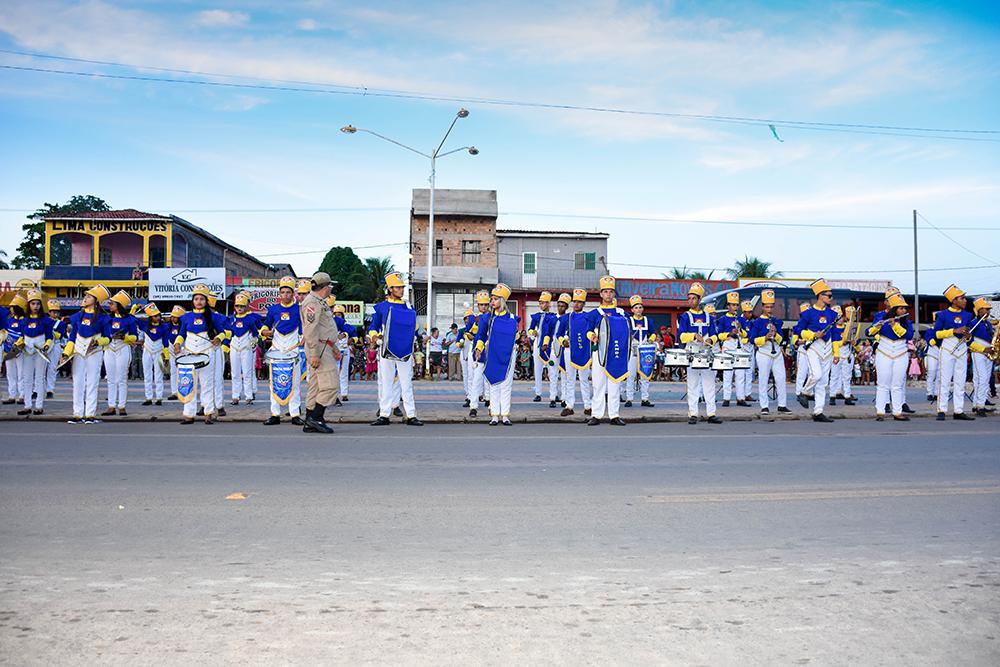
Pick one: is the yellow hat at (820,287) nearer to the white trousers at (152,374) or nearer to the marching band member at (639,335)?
the marching band member at (639,335)

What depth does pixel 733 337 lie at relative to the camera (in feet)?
51.8

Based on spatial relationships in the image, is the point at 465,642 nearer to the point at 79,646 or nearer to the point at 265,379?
the point at 79,646

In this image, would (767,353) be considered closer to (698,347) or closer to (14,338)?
(698,347)

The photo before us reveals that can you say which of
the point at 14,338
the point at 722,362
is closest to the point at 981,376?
the point at 722,362

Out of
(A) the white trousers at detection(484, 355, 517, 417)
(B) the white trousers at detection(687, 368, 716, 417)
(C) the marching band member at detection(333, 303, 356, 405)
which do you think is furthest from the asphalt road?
(C) the marching band member at detection(333, 303, 356, 405)

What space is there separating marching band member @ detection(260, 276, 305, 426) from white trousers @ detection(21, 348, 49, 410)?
461 centimetres

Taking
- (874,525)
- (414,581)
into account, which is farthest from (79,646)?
(874,525)

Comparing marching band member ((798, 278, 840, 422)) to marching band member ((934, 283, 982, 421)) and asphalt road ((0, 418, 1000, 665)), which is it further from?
asphalt road ((0, 418, 1000, 665))

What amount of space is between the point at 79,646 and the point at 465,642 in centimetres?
175

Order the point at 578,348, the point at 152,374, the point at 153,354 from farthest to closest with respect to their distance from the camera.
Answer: the point at 153,354 < the point at 152,374 < the point at 578,348

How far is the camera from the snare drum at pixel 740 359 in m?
14.6

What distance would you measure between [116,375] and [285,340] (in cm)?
344

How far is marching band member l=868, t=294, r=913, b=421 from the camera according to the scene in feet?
49.1

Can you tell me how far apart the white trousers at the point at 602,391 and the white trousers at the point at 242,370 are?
6.94 meters
